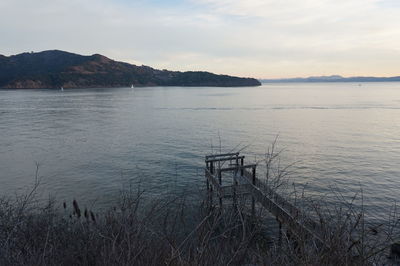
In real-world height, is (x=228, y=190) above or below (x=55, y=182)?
above

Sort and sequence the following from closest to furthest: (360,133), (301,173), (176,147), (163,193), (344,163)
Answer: (163,193) < (301,173) < (344,163) < (176,147) < (360,133)

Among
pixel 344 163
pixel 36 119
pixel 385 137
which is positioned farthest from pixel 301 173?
pixel 36 119

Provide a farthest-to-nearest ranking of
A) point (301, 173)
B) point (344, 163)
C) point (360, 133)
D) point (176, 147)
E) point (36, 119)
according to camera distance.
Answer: point (36, 119) → point (360, 133) → point (176, 147) → point (344, 163) → point (301, 173)

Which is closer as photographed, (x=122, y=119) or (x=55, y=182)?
(x=55, y=182)

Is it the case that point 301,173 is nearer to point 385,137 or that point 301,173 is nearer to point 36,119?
point 385,137

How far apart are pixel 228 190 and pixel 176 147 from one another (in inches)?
816

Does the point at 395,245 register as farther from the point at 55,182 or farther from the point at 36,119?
the point at 36,119

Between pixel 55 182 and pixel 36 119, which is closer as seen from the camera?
pixel 55 182

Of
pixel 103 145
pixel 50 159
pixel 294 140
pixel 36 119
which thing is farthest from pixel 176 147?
pixel 36 119

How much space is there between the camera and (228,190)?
61.6 ft

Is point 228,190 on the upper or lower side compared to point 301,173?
upper

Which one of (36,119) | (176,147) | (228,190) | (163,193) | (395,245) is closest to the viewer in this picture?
(395,245)

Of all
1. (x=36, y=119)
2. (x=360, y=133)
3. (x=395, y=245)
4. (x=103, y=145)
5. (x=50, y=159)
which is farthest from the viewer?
(x=36, y=119)

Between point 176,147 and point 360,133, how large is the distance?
31.0 meters
